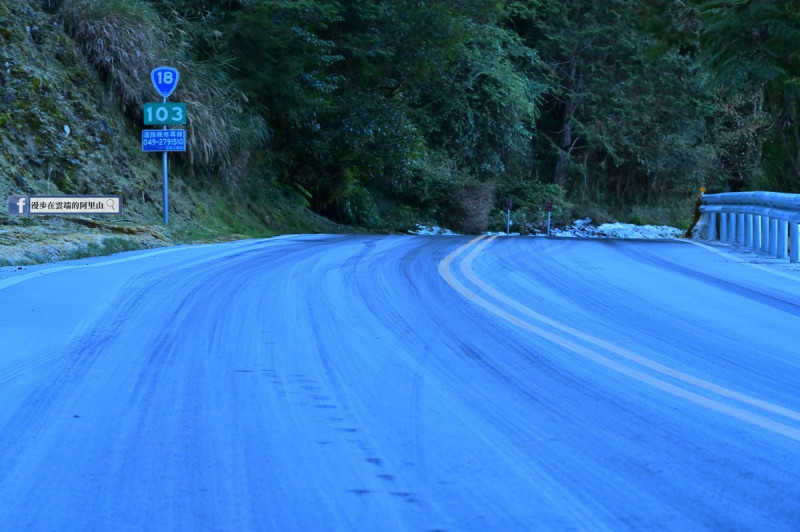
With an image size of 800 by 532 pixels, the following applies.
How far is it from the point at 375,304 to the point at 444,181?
84.1 feet

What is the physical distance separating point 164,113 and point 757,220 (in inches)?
405

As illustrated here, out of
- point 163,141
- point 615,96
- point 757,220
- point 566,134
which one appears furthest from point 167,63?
point 566,134

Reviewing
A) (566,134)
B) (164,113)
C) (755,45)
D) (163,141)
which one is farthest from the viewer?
(566,134)

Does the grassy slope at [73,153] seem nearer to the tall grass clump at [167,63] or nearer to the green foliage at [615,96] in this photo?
the tall grass clump at [167,63]

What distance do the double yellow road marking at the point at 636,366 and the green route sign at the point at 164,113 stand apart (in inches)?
321

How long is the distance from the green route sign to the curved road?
6791 mm

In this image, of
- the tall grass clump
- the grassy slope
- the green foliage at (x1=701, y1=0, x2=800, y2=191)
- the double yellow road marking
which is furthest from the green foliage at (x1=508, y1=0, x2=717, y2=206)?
the double yellow road marking

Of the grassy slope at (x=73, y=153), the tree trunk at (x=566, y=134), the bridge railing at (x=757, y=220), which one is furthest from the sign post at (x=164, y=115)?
the tree trunk at (x=566, y=134)

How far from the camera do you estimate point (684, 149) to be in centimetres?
4341

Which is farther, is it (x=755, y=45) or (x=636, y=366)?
(x=755, y=45)

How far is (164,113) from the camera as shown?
16.3 m

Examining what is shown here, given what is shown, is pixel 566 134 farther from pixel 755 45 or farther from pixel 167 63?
pixel 167 63

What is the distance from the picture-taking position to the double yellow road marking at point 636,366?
16.9ft

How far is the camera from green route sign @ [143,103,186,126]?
1619 cm
